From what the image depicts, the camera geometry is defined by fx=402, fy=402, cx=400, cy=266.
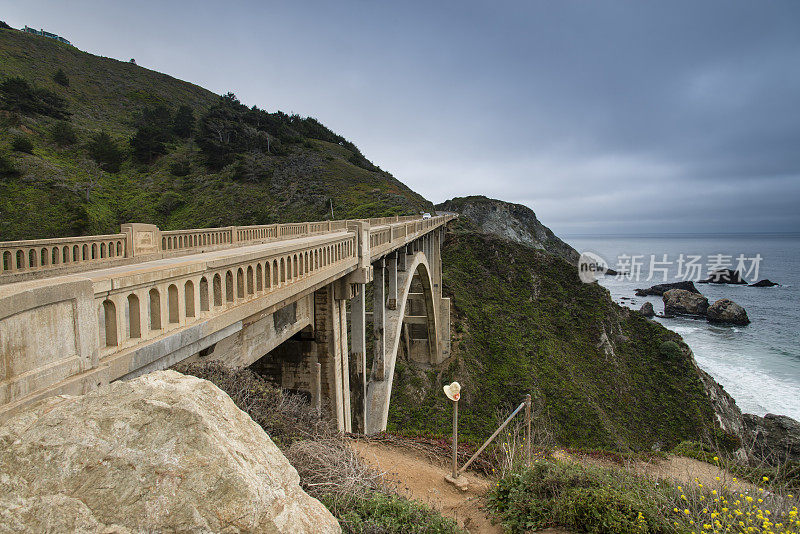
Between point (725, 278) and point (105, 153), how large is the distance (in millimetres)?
109389

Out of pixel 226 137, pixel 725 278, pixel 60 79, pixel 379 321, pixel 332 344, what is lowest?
pixel 725 278

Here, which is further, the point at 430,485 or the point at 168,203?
the point at 168,203

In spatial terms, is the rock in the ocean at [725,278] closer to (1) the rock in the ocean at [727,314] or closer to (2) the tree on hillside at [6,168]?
(1) the rock in the ocean at [727,314]

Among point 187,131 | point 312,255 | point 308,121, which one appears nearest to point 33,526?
point 312,255

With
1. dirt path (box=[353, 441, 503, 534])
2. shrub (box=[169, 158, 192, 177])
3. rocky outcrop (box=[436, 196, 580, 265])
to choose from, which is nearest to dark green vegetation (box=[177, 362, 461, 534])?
dirt path (box=[353, 441, 503, 534])

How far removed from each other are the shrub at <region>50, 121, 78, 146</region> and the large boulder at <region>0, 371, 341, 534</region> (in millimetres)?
52385

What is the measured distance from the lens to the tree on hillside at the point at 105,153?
4297cm

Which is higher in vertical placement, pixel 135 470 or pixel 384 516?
pixel 135 470

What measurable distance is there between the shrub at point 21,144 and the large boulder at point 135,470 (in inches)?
1843

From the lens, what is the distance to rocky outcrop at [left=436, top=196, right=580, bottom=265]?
241 feet

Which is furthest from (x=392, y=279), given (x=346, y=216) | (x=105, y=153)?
(x=105, y=153)

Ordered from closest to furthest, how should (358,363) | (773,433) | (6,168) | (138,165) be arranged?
(358,363), (773,433), (6,168), (138,165)

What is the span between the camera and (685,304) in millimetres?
56000

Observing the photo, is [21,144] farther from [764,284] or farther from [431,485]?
[764,284]
